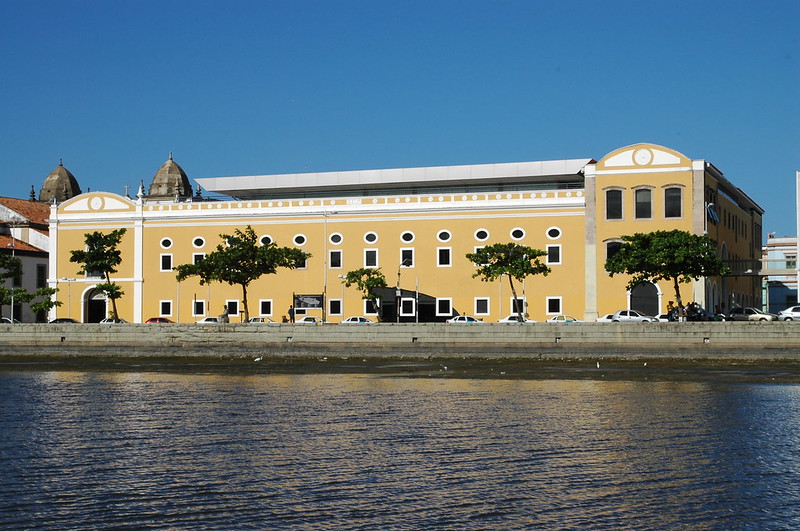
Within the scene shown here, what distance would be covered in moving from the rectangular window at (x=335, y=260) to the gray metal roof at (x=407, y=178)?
7.78 meters

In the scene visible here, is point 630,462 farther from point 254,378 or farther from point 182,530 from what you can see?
point 254,378

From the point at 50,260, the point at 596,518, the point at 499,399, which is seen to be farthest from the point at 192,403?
the point at 50,260

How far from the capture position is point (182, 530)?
14.6 m

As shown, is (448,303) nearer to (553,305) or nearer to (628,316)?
(553,305)

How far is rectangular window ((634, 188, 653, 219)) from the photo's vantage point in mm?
59188

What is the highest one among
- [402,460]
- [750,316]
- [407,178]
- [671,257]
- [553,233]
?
[407,178]

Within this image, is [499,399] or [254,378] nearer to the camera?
[499,399]

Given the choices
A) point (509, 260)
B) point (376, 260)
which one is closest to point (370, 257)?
point (376, 260)

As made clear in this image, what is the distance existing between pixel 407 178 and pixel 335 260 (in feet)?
30.7

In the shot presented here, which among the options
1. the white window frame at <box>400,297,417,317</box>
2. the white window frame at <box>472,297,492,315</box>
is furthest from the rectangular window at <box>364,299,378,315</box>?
the white window frame at <box>472,297,492,315</box>

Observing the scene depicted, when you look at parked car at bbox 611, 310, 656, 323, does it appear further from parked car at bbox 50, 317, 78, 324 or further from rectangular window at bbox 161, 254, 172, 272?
parked car at bbox 50, 317, 78, 324

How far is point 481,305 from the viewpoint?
6250 cm

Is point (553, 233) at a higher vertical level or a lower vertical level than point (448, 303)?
higher

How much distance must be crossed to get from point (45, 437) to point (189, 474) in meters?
6.18
